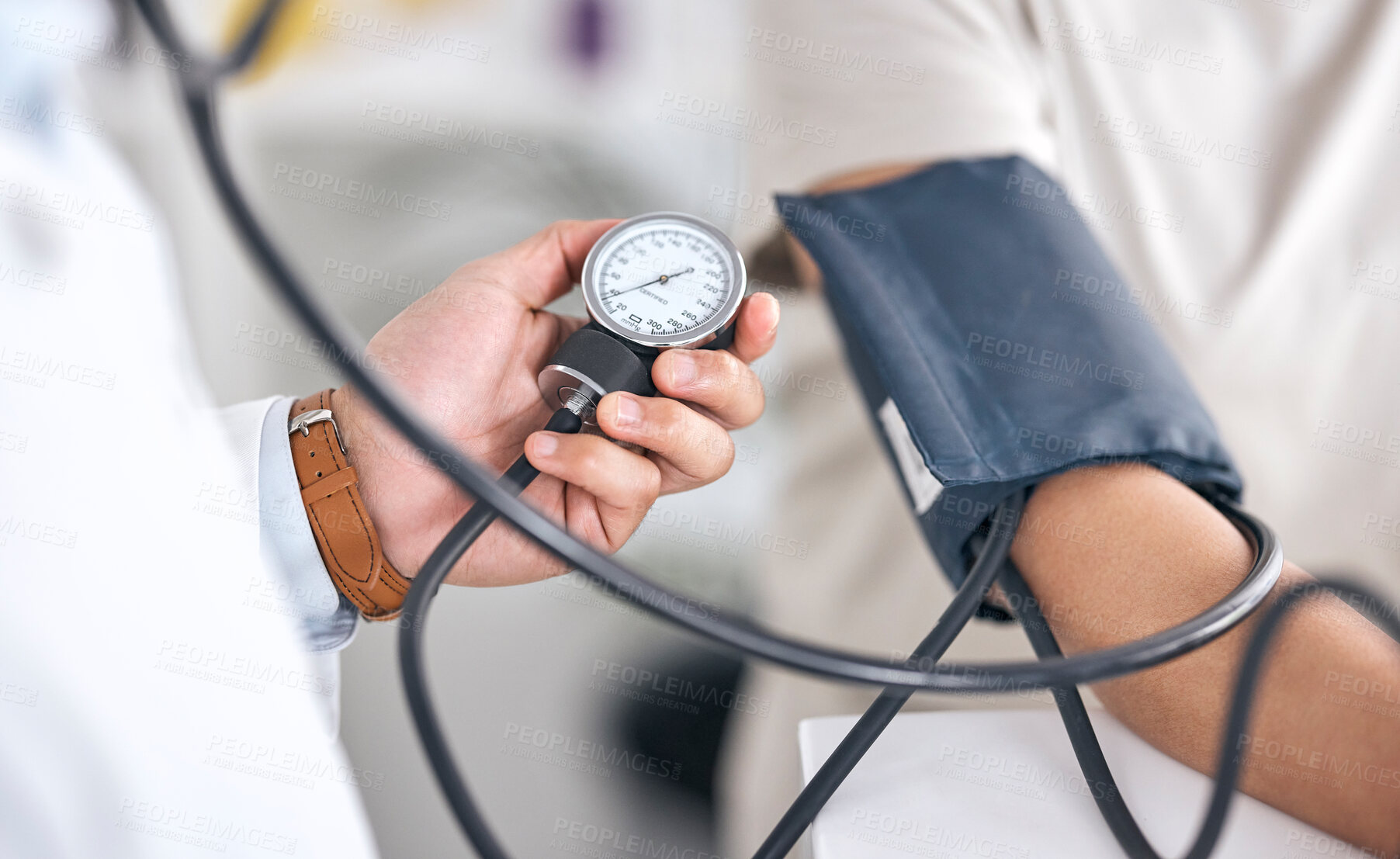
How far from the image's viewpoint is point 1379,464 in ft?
2.10

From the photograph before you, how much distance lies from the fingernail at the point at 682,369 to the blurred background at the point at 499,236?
580 mm

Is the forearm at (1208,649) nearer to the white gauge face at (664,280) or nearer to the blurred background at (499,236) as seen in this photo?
the white gauge face at (664,280)

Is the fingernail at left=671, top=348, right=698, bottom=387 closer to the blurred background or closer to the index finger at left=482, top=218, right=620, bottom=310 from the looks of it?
the index finger at left=482, top=218, right=620, bottom=310

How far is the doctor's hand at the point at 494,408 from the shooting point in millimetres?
486

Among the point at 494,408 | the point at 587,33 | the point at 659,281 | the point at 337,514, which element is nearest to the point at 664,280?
the point at 659,281

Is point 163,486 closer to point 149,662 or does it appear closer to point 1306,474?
point 149,662

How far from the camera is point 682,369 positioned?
1.49 feet

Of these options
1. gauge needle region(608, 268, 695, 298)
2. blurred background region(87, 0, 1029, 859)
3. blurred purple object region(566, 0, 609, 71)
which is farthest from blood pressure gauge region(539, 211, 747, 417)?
blurred purple object region(566, 0, 609, 71)

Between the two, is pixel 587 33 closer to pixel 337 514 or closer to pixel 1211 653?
pixel 337 514

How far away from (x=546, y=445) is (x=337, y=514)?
167 millimetres

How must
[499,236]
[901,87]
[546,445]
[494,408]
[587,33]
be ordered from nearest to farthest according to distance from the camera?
[546,445] < [494,408] < [901,87] < [499,236] < [587,33]

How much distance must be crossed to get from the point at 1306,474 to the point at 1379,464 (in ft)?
0.16

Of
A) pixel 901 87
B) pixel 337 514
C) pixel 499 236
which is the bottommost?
pixel 499 236

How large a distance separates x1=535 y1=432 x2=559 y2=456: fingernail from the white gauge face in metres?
0.08
